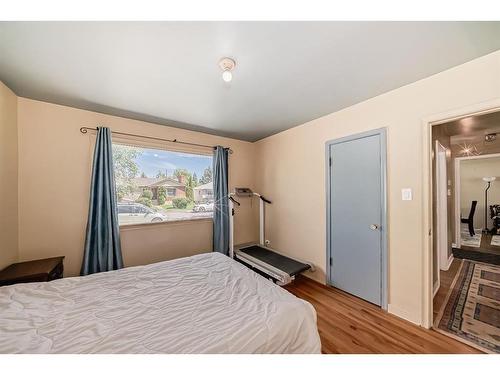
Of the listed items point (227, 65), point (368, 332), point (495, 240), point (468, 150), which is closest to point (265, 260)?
point (368, 332)

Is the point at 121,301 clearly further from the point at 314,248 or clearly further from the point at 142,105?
the point at 314,248

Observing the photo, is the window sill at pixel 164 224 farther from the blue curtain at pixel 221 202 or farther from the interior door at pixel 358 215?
the interior door at pixel 358 215

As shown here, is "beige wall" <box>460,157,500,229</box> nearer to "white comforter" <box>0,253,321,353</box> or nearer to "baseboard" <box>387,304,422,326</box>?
"baseboard" <box>387,304,422,326</box>

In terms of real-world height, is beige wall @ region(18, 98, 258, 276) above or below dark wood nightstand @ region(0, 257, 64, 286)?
above

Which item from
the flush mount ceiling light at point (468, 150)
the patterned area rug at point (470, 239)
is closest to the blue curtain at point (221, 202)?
the flush mount ceiling light at point (468, 150)

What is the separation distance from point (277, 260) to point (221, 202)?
134cm

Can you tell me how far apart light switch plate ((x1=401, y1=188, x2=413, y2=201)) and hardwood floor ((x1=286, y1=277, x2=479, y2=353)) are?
1.22 meters

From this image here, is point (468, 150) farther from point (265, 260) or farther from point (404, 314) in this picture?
point (265, 260)

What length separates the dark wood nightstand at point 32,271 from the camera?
1.71 metres

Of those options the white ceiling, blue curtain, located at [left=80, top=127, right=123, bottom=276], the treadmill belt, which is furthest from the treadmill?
the white ceiling

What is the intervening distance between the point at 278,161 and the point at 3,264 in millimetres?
3533

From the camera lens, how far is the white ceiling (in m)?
1.24

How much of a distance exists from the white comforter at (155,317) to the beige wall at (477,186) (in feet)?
27.5

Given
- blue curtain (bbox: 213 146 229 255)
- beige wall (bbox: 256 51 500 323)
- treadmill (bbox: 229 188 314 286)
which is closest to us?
beige wall (bbox: 256 51 500 323)
